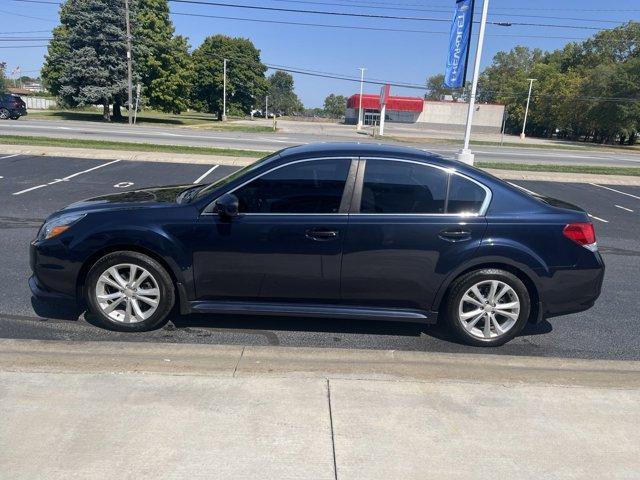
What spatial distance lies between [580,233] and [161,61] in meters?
44.6

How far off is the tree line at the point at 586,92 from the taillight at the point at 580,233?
147 ft

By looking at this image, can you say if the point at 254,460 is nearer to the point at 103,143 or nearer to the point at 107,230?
the point at 107,230

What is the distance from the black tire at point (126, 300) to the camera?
4.07 meters

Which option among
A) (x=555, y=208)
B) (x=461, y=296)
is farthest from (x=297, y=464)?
(x=555, y=208)

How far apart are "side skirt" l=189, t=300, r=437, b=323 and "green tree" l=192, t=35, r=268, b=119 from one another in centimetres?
5898

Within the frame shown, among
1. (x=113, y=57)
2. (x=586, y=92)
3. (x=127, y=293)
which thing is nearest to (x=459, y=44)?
(x=127, y=293)

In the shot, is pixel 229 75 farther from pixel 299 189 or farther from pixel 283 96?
pixel 283 96

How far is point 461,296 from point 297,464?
2054 mm

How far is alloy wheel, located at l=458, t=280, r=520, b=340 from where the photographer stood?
412cm

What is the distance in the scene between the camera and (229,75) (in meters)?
62.3

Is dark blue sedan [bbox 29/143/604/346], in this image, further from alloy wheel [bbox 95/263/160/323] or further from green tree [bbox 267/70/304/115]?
green tree [bbox 267/70/304/115]

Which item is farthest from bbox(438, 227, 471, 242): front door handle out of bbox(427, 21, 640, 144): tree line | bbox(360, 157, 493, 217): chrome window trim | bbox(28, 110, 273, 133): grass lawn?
bbox(427, 21, 640, 144): tree line

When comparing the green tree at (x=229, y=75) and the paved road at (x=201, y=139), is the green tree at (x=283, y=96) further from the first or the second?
the paved road at (x=201, y=139)

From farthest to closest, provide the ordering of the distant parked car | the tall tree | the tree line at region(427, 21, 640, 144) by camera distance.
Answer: the tree line at region(427, 21, 640, 144)
the tall tree
the distant parked car
